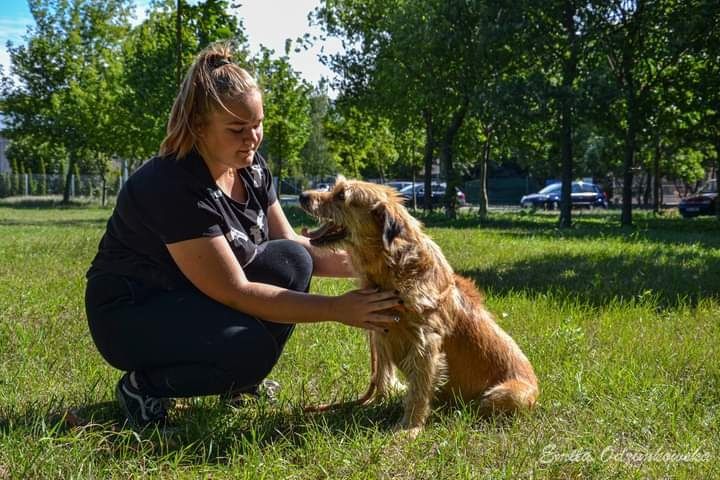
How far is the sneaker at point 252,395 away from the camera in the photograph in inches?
150

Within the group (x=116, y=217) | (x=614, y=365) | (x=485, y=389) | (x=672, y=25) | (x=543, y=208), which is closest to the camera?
(x=116, y=217)

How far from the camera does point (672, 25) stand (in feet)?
66.7

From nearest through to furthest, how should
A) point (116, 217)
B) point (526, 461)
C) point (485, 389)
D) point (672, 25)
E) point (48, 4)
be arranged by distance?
1. point (526, 461)
2. point (116, 217)
3. point (485, 389)
4. point (672, 25)
5. point (48, 4)

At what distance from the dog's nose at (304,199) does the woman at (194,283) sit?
1.40 ft

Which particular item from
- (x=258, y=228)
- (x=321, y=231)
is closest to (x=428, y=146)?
(x=258, y=228)

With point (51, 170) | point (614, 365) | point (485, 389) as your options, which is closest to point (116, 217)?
point (485, 389)

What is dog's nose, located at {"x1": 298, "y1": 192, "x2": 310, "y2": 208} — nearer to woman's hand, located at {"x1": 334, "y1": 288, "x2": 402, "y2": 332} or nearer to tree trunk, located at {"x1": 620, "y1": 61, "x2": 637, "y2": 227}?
woman's hand, located at {"x1": 334, "y1": 288, "x2": 402, "y2": 332}

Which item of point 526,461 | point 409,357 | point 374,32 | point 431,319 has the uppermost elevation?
point 374,32

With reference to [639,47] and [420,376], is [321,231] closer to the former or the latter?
[420,376]

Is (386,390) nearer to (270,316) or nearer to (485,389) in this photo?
(485,389)

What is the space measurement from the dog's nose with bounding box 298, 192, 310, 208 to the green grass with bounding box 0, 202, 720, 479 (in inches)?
47.6

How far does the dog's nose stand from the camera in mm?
3652

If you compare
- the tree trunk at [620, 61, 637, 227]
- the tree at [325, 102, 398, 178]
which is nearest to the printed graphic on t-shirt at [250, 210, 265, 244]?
the tree trunk at [620, 61, 637, 227]

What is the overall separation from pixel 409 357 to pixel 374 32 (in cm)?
2766
